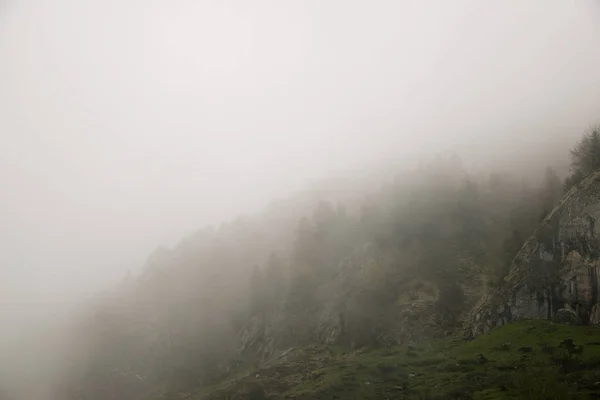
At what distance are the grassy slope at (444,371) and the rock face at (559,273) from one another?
4909 millimetres

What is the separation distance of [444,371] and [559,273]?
126 feet

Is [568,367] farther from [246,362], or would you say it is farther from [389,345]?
[246,362]

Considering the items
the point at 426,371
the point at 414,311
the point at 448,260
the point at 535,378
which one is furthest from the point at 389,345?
the point at 535,378

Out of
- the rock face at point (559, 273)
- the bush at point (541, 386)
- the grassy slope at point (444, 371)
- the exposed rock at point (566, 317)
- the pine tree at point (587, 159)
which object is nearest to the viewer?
the bush at point (541, 386)

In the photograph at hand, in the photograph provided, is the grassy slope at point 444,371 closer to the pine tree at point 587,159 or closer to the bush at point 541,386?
the bush at point 541,386

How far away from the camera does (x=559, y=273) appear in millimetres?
113000

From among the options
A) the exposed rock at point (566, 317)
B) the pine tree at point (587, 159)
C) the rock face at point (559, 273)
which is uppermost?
the pine tree at point (587, 159)

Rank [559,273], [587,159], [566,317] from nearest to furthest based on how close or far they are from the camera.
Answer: [566,317], [559,273], [587,159]

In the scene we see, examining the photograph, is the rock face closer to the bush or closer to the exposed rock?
the exposed rock

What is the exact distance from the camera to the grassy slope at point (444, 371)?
85375 mm

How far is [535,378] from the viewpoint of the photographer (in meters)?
82.2

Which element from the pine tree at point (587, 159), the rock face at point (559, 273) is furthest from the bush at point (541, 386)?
the pine tree at point (587, 159)

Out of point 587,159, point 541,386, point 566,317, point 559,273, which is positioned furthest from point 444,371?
point 587,159

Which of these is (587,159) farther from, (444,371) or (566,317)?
(444,371)
